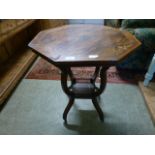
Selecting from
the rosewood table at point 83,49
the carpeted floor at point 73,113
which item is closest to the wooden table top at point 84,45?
the rosewood table at point 83,49

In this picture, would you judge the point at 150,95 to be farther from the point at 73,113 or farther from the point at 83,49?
the point at 83,49

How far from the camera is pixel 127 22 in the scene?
6.46 feet

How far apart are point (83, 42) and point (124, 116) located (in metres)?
A: 0.73

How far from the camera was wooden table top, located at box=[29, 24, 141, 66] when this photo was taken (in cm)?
104

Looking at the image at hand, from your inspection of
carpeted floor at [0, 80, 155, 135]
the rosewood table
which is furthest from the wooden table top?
carpeted floor at [0, 80, 155, 135]

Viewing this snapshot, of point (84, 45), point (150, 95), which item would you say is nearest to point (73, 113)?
point (84, 45)

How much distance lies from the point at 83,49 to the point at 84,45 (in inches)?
2.9

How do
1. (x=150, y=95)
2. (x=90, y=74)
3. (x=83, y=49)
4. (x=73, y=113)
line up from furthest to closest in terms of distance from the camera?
(x=90, y=74) → (x=150, y=95) → (x=73, y=113) → (x=83, y=49)

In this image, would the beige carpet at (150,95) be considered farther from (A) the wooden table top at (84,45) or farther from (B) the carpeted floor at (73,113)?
(A) the wooden table top at (84,45)

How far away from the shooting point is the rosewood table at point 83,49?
1044mm

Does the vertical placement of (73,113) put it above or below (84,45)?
below

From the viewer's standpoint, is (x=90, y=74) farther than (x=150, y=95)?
Yes

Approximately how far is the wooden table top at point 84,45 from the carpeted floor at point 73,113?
63 cm

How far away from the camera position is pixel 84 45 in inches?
48.5
